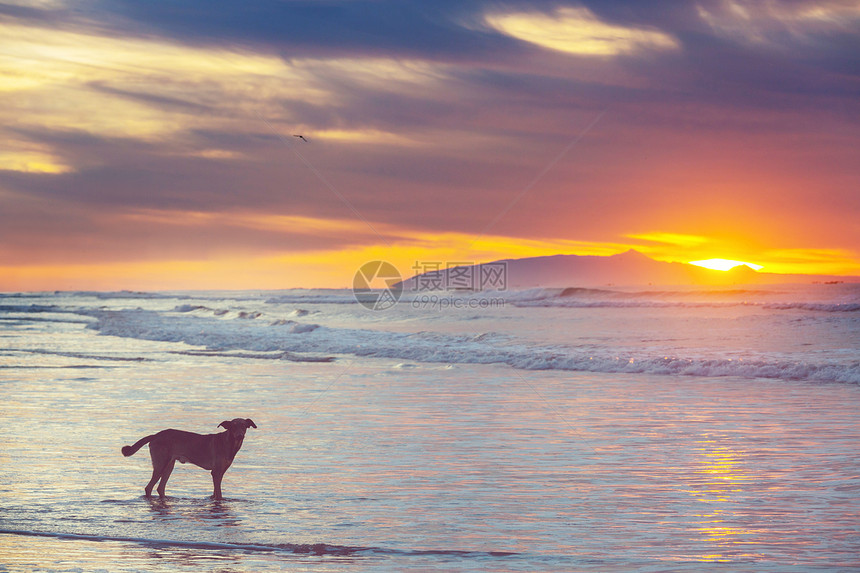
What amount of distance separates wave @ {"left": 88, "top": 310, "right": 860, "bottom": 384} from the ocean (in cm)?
13

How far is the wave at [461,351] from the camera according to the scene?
18.0m

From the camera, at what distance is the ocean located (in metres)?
5.80

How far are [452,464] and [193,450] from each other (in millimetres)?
2700

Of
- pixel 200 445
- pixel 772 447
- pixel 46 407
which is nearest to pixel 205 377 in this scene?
pixel 46 407

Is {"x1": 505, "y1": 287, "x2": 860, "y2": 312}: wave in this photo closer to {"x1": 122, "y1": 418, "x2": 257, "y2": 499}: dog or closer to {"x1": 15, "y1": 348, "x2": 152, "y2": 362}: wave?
{"x1": 15, "y1": 348, "x2": 152, "y2": 362}: wave

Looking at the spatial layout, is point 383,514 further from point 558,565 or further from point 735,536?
point 735,536

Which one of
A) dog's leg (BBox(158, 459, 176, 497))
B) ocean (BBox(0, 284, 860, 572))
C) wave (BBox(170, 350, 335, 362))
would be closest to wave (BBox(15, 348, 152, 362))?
ocean (BBox(0, 284, 860, 572))

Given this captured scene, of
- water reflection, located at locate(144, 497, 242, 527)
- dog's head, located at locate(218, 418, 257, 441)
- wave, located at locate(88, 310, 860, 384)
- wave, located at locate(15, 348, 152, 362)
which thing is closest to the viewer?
water reflection, located at locate(144, 497, 242, 527)

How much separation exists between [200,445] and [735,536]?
4.41m

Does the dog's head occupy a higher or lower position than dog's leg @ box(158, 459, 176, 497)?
higher

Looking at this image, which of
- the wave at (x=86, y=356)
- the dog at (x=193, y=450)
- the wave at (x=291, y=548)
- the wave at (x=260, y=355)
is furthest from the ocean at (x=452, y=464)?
the wave at (x=260, y=355)

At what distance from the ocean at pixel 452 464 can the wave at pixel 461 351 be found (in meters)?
0.13

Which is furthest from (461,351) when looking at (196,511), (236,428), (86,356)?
(196,511)

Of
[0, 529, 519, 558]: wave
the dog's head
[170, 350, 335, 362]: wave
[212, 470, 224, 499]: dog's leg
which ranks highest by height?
the dog's head
